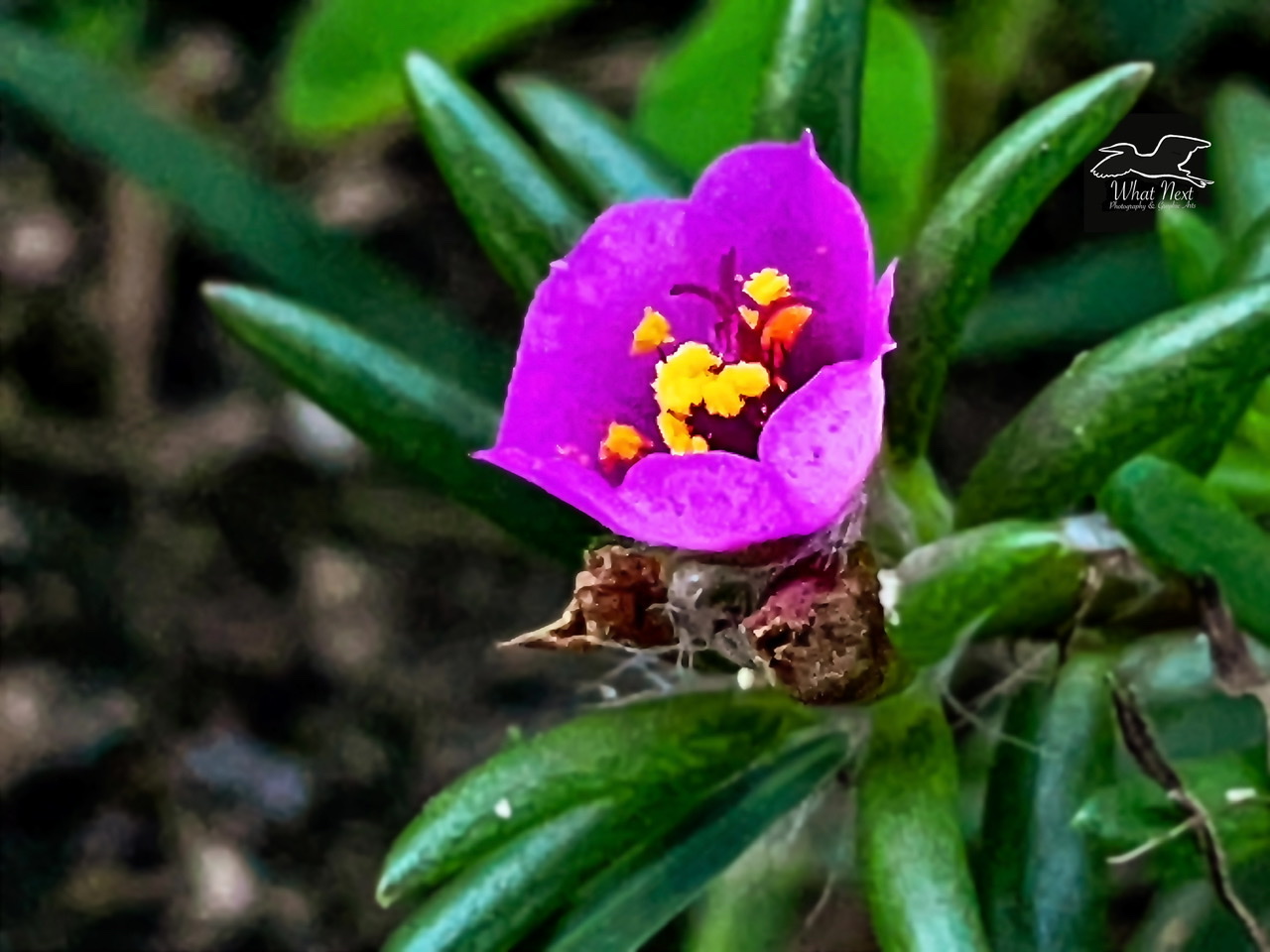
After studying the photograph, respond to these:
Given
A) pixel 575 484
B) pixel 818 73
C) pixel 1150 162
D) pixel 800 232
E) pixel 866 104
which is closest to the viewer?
pixel 575 484

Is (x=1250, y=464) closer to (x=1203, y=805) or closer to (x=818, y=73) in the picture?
(x=1203, y=805)

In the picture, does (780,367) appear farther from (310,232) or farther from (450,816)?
(310,232)

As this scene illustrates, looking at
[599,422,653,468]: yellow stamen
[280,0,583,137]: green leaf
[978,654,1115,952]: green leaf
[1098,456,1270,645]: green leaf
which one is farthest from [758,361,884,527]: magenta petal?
[280,0,583,137]: green leaf

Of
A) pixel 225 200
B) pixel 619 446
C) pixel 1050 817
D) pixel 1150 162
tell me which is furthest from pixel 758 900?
pixel 225 200

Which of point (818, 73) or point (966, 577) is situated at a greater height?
point (818, 73)

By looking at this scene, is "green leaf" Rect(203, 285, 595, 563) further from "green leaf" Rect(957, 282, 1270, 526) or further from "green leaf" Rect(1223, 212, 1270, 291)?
"green leaf" Rect(1223, 212, 1270, 291)

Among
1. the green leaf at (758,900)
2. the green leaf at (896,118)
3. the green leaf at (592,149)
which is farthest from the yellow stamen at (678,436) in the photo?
the green leaf at (896,118)
